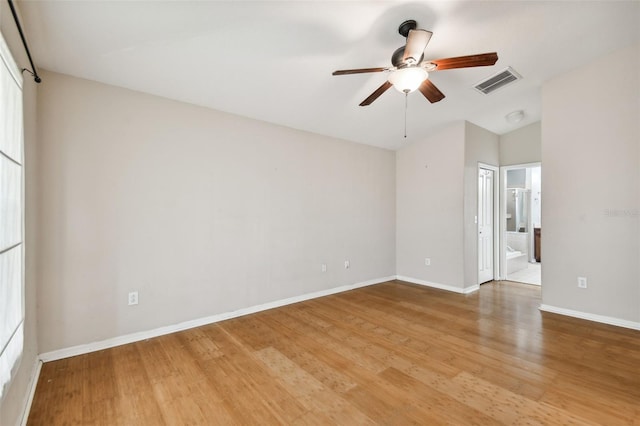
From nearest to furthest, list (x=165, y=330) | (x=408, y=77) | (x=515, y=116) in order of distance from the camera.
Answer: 1. (x=408, y=77)
2. (x=165, y=330)
3. (x=515, y=116)

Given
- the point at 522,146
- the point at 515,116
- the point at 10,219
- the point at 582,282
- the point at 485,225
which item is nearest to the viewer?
the point at 10,219

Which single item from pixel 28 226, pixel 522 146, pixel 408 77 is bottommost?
pixel 28 226

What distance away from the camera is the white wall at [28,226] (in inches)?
64.0

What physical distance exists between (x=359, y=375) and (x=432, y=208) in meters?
3.37

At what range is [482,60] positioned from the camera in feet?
6.68

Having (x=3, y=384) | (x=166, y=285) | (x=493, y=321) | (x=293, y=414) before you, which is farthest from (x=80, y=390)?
(x=493, y=321)

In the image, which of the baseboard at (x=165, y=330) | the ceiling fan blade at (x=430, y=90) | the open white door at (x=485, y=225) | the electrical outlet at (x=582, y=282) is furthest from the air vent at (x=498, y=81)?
the baseboard at (x=165, y=330)

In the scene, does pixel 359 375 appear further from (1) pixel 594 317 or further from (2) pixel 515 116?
(2) pixel 515 116

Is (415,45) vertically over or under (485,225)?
over

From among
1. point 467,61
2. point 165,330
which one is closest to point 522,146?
point 467,61

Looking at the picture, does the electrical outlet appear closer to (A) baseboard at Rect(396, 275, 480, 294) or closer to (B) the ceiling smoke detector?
(A) baseboard at Rect(396, 275, 480, 294)

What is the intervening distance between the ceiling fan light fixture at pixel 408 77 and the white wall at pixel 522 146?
3.70 meters

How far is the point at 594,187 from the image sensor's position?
132 inches

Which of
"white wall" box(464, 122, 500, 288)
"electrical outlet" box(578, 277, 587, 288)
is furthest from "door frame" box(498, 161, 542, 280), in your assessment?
"electrical outlet" box(578, 277, 587, 288)
